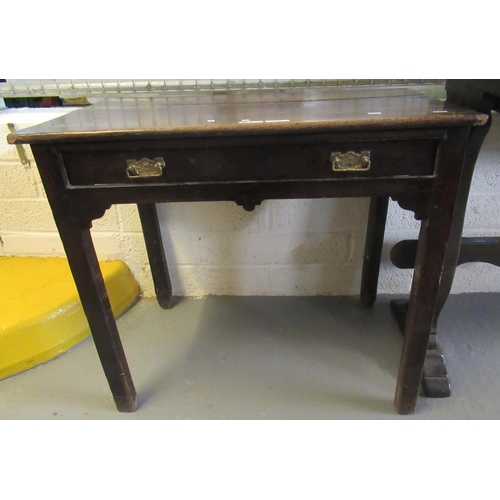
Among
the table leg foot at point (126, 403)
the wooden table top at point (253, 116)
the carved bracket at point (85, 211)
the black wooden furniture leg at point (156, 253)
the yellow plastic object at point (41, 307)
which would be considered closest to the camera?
the wooden table top at point (253, 116)

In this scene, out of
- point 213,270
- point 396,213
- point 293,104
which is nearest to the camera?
point 293,104

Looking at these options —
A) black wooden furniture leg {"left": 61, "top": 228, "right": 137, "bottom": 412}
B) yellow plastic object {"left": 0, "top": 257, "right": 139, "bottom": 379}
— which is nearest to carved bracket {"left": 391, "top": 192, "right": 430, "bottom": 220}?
black wooden furniture leg {"left": 61, "top": 228, "right": 137, "bottom": 412}

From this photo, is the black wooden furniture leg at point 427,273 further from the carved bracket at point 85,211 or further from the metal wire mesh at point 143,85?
the carved bracket at point 85,211

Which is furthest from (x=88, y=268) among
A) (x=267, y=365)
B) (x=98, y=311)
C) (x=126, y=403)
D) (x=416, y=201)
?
(x=416, y=201)

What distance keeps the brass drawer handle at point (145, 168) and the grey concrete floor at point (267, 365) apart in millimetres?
660

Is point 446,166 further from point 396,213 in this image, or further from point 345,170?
point 396,213

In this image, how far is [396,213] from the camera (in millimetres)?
1418

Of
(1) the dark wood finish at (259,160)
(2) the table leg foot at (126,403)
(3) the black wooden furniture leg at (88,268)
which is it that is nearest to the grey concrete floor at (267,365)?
(2) the table leg foot at (126,403)

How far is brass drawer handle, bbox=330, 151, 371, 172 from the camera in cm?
80

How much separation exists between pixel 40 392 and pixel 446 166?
1.25 m

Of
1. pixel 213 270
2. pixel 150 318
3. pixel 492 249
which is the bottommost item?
pixel 150 318

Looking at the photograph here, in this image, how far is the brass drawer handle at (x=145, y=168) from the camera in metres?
0.82

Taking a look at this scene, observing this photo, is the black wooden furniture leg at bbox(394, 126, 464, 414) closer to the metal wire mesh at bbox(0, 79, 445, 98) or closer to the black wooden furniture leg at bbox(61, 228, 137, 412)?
the metal wire mesh at bbox(0, 79, 445, 98)

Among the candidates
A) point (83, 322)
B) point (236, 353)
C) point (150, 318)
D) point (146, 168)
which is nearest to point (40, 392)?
point (83, 322)
